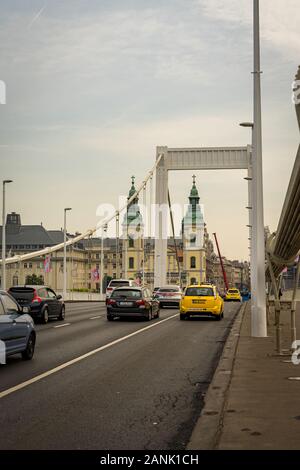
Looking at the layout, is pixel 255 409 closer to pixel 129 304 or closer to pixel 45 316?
pixel 45 316

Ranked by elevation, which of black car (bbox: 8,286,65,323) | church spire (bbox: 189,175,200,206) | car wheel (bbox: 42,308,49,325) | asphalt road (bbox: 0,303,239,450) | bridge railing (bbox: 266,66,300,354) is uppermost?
church spire (bbox: 189,175,200,206)

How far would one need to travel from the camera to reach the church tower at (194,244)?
559ft

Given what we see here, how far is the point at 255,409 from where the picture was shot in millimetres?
7473

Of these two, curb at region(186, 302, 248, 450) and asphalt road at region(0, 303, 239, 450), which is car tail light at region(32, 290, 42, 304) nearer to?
asphalt road at region(0, 303, 239, 450)

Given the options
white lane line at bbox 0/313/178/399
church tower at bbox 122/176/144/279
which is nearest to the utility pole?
white lane line at bbox 0/313/178/399

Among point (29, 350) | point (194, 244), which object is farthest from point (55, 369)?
point (194, 244)

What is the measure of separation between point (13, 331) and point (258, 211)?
27.4ft

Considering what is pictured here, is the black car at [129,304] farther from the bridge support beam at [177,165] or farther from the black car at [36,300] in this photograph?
the bridge support beam at [177,165]

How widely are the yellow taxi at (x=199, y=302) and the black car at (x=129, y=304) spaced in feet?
5.00

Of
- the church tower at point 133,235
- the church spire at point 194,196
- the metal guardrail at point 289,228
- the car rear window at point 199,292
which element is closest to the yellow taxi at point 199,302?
the car rear window at point 199,292

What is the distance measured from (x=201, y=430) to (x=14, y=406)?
270 cm

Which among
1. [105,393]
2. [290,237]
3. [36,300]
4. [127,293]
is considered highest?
[290,237]

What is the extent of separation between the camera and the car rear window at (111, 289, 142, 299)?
2662cm
